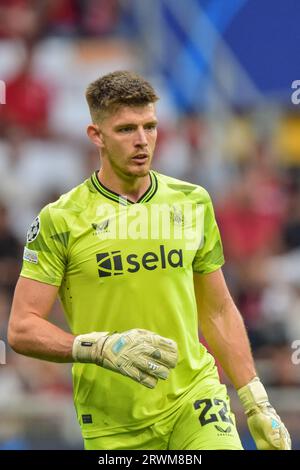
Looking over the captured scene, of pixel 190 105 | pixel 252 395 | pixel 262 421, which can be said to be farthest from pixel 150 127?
pixel 190 105

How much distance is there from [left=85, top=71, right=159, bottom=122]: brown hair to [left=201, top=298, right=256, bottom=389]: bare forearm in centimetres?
124

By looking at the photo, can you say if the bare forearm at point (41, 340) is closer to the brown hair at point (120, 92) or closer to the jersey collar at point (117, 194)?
the jersey collar at point (117, 194)

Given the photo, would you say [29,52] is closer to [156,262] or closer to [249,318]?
[249,318]

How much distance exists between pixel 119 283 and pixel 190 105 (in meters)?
6.90

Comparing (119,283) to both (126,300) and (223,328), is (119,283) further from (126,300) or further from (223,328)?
(223,328)

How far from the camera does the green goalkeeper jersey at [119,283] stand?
6.38 meters

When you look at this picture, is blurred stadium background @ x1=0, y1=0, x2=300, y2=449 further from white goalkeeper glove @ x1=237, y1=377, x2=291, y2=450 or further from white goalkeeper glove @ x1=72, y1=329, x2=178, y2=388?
white goalkeeper glove @ x1=72, y1=329, x2=178, y2=388

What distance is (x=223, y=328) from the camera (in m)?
6.69

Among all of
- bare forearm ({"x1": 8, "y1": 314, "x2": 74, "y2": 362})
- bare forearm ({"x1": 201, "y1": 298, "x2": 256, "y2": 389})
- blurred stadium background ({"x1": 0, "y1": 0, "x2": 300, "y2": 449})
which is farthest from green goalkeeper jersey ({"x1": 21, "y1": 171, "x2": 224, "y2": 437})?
blurred stadium background ({"x1": 0, "y1": 0, "x2": 300, "y2": 449})

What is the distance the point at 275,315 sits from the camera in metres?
11.7

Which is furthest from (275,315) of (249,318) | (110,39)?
(110,39)

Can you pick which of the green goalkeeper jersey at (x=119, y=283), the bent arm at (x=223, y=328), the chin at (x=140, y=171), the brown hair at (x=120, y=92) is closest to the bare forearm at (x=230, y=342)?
the bent arm at (x=223, y=328)

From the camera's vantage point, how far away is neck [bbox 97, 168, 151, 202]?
6.61 meters

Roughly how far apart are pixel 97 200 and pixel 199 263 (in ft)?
2.21
